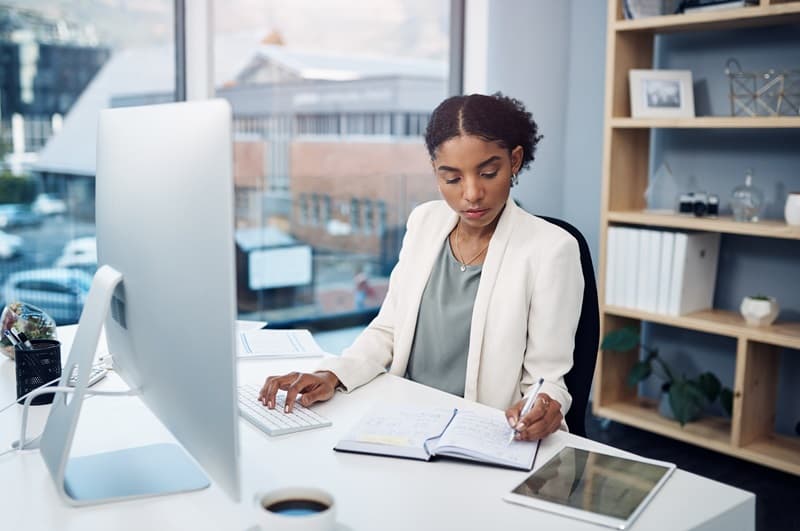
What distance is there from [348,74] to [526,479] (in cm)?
272

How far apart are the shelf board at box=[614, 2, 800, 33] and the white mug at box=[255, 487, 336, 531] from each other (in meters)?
2.34

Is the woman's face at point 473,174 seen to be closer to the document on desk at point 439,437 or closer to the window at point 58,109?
the document on desk at point 439,437

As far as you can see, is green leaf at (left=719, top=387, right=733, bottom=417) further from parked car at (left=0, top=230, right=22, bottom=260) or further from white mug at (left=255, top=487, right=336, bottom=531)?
parked car at (left=0, top=230, right=22, bottom=260)

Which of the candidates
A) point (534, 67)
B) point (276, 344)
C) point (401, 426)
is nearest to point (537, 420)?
point (401, 426)

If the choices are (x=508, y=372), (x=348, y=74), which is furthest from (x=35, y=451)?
(x=348, y=74)

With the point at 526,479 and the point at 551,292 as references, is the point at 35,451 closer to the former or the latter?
the point at 526,479

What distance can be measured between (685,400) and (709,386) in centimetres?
14

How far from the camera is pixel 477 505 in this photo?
44.0 inches

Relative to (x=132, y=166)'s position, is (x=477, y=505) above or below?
below

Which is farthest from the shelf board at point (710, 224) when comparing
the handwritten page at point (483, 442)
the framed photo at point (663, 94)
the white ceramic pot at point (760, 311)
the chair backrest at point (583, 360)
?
the handwritten page at point (483, 442)

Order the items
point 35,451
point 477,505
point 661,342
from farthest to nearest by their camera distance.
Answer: point 661,342
point 35,451
point 477,505

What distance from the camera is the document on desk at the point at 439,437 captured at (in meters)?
1.25

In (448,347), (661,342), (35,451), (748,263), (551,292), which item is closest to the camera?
(35,451)

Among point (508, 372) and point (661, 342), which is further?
point (661, 342)
